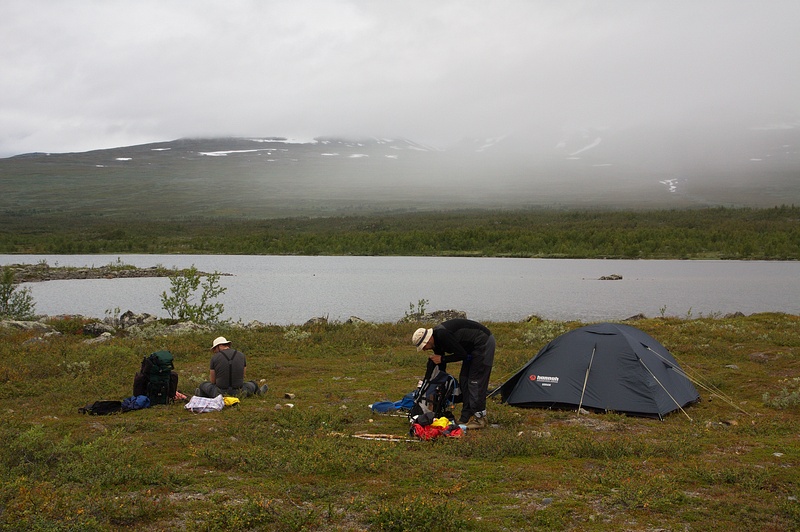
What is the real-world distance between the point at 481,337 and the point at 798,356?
1033 cm

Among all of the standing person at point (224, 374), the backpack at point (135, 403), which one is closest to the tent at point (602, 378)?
the standing person at point (224, 374)

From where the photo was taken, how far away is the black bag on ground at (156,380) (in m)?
11.9

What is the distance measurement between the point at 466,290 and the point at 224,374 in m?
33.1

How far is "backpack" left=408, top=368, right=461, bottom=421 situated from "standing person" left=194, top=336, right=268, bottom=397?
3.57 m

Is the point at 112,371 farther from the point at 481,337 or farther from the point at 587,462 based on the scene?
the point at 587,462

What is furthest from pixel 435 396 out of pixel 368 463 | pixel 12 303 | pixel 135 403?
pixel 12 303

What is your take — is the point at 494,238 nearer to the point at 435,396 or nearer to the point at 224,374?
the point at 224,374

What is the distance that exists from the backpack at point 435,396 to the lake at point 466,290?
19.5 metres

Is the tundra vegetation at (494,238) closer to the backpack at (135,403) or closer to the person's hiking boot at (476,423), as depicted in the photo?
the person's hiking boot at (476,423)

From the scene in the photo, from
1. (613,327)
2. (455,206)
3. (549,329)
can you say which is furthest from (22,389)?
(455,206)

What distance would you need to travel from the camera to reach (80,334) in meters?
21.4

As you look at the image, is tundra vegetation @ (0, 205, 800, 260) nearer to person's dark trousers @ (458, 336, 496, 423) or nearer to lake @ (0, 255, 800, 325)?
lake @ (0, 255, 800, 325)

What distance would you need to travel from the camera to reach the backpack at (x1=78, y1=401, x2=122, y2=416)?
36.7ft

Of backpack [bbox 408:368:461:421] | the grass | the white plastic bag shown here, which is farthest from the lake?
backpack [bbox 408:368:461:421]
